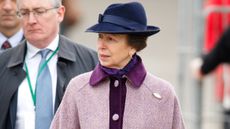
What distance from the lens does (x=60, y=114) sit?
735cm

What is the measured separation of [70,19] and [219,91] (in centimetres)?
222

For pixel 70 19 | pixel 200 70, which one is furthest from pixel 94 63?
pixel 70 19

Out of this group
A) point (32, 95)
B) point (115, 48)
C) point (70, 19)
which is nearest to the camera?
point (115, 48)

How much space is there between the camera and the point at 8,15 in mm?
8906

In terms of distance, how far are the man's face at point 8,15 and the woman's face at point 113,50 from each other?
5.92ft

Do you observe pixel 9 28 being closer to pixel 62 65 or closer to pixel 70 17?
pixel 62 65

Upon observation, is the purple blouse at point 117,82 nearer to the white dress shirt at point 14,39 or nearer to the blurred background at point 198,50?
the white dress shirt at point 14,39

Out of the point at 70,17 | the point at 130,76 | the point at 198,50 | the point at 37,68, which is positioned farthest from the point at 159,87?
the point at 70,17

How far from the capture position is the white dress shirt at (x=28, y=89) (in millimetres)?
8000

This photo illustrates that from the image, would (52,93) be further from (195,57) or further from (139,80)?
(195,57)

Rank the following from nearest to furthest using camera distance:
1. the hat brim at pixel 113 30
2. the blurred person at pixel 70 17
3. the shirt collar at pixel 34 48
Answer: the hat brim at pixel 113 30
the shirt collar at pixel 34 48
the blurred person at pixel 70 17

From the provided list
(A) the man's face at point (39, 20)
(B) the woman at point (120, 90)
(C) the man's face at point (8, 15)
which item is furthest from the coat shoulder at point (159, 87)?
(C) the man's face at point (8, 15)

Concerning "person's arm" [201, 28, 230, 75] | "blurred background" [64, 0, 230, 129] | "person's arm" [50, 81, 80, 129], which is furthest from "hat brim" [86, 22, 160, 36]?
"blurred background" [64, 0, 230, 129]

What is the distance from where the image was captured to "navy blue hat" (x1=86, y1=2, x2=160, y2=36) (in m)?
7.19
